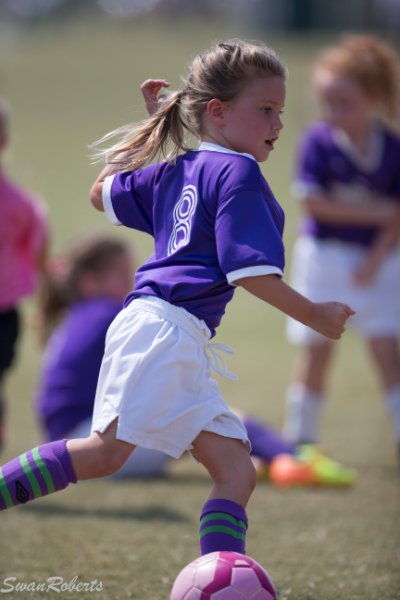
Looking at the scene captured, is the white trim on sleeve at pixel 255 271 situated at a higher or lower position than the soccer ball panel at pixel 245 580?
higher

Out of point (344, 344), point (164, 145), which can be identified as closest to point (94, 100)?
point (344, 344)

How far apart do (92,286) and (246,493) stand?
2.99 m

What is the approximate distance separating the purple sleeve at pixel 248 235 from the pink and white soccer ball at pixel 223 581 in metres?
0.79

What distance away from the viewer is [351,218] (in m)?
5.73

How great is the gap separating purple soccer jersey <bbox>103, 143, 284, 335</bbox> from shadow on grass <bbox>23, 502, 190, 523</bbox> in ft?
5.38

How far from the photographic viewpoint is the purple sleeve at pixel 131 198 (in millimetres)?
3240

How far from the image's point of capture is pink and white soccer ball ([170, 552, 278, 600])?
9.14 ft

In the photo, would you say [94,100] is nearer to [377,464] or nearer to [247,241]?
[377,464]

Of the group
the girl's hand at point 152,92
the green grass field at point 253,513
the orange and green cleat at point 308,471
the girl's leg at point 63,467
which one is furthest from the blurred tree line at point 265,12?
the girl's leg at point 63,467

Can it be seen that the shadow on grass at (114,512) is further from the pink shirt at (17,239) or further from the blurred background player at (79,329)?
the pink shirt at (17,239)

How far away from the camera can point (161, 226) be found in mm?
3154

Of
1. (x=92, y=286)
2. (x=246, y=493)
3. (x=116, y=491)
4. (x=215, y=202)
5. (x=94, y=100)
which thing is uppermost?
(x=94, y=100)

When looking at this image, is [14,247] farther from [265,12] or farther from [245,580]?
[265,12]

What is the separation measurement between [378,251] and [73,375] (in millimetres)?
1846
